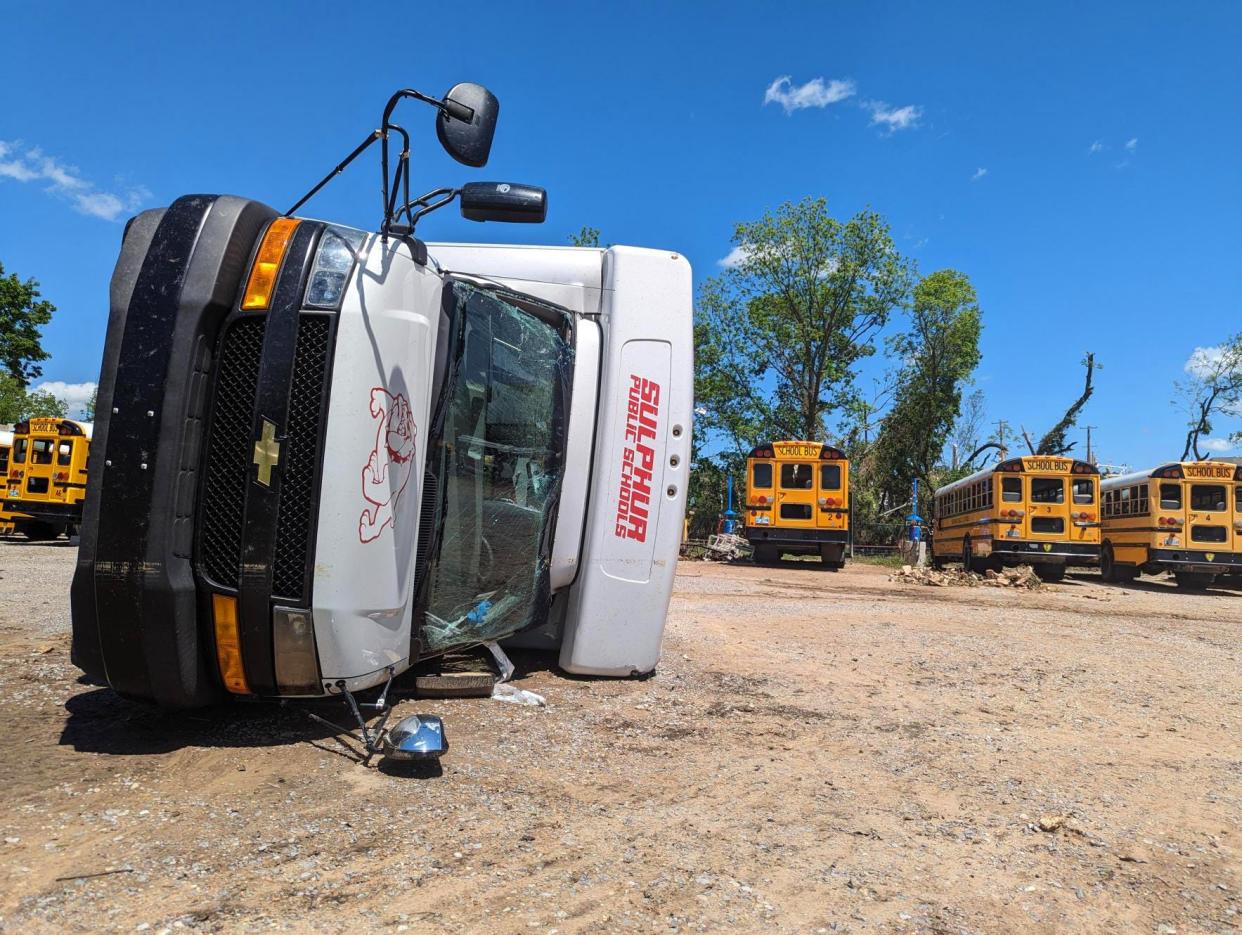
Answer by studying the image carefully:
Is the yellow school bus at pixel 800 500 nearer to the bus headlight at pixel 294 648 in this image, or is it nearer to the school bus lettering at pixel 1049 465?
the school bus lettering at pixel 1049 465

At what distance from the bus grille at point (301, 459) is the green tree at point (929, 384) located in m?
33.5

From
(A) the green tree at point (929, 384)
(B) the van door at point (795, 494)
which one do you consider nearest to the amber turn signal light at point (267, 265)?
(B) the van door at point (795, 494)

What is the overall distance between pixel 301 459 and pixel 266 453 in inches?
4.6

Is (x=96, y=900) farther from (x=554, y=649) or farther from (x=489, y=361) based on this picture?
(x=554, y=649)

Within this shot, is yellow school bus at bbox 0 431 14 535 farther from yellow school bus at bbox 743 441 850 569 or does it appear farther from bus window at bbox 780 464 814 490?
bus window at bbox 780 464 814 490

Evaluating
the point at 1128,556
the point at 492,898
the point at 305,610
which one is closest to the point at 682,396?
the point at 305,610

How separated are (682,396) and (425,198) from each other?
6.50ft

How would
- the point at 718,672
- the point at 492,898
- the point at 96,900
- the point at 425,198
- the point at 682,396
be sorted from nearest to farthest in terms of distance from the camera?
the point at 96,900 → the point at 492,898 → the point at 425,198 → the point at 682,396 → the point at 718,672

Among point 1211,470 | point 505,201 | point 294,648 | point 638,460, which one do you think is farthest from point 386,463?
point 1211,470

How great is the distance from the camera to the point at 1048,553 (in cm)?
1705

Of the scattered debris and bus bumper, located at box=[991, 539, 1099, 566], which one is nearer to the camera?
bus bumper, located at box=[991, 539, 1099, 566]

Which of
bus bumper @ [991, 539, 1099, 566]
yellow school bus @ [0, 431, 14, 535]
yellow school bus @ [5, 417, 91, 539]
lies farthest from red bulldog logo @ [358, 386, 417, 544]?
yellow school bus @ [0, 431, 14, 535]

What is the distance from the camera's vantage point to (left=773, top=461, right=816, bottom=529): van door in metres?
20.1

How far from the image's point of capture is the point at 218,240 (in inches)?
117
